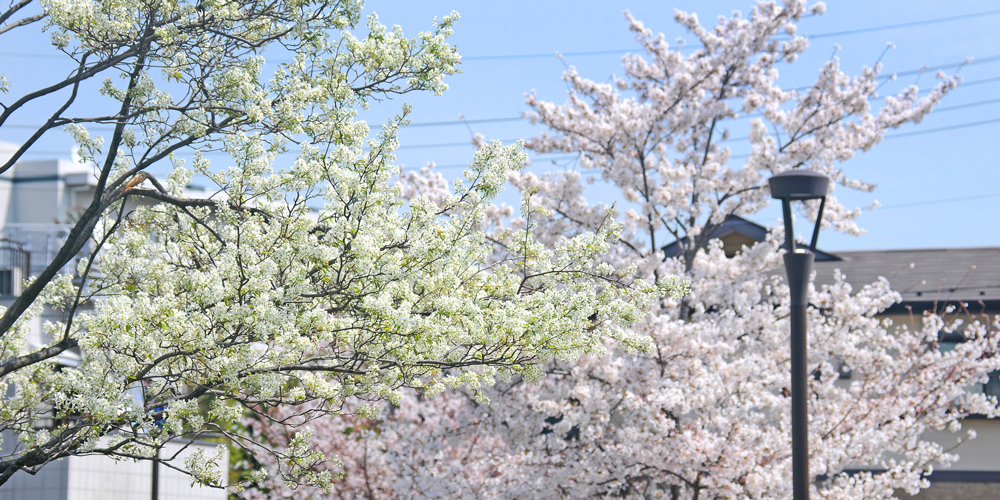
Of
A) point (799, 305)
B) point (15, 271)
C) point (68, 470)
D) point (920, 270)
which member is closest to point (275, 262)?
point (799, 305)

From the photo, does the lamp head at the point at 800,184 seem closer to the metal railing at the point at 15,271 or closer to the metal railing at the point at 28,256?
the metal railing at the point at 28,256

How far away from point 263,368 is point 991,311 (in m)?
14.9

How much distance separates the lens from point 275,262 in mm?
6668

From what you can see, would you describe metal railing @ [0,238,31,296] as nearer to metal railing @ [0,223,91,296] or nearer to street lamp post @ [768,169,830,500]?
metal railing @ [0,223,91,296]

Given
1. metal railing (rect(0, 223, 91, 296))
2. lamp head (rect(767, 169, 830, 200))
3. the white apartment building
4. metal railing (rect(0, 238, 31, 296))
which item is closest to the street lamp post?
lamp head (rect(767, 169, 830, 200))

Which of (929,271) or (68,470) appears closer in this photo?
(68,470)

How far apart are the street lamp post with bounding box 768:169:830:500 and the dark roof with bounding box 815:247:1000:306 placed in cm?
880

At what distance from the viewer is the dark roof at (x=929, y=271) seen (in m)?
17.1

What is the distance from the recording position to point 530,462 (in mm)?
12891

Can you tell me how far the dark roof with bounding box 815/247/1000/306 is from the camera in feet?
56.2

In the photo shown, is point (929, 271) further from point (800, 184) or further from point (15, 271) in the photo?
point (15, 271)

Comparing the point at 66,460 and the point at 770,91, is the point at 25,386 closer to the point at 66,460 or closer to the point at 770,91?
the point at 66,460

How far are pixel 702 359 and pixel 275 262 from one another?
736 centimetres

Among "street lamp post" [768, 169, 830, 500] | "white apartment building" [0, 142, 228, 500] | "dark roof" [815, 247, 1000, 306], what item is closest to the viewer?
"street lamp post" [768, 169, 830, 500]
